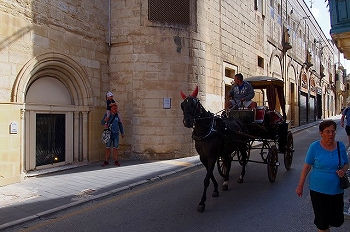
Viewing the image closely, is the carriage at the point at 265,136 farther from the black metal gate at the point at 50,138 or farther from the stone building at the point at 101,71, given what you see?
the black metal gate at the point at 50,138

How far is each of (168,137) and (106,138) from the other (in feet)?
7.60

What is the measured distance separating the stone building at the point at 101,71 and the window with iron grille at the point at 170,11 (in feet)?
0.11

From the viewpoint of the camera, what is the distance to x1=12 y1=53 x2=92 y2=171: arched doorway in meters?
8.41

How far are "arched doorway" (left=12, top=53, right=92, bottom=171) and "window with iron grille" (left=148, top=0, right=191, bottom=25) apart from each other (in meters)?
3.28

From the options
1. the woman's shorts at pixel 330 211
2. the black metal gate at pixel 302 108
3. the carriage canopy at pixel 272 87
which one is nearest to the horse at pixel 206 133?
the woman's shorts at pixel 330 211

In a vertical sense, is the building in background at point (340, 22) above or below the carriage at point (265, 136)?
above

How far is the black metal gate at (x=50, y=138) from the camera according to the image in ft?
29.2

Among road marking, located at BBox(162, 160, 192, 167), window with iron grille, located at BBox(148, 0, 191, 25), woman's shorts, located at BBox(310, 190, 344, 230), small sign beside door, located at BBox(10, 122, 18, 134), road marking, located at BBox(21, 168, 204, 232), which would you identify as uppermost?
window with iron grille, located at BBox(148, 0, 191, 25)

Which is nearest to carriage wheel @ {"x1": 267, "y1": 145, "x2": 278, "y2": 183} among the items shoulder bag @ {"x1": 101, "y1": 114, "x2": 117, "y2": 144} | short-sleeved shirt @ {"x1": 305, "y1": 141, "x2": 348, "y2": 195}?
short-sleeved shirt @ {"x1": 305, "y1": 141, "x2": 348, "y2": 195}

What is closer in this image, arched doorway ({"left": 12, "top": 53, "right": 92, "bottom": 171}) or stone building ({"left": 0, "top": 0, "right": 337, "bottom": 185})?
stone building ({"left": 0, "top": 0, "right": 337, "bottom": 185})

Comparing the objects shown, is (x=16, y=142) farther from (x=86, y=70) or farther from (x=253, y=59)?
(x=253, y=59)

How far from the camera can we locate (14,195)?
657cm

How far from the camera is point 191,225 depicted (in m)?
4.80

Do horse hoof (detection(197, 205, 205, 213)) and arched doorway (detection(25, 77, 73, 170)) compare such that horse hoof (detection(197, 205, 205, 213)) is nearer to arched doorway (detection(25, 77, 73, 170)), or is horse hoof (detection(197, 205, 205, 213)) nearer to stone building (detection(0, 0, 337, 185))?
stone building (detection(0, 0, 337, 185))
